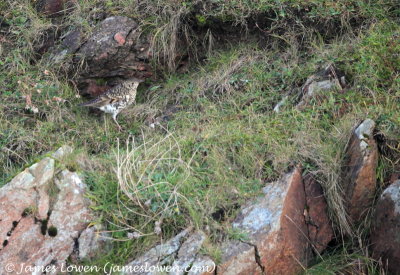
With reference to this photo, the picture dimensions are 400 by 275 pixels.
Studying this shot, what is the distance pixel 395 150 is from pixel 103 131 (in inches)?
134

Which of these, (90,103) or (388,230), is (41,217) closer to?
(90,103)

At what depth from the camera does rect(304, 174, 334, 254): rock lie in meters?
4.89

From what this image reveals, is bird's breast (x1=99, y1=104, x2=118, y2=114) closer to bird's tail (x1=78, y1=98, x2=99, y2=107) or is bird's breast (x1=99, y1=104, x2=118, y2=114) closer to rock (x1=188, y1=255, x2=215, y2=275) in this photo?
bird's tail (x1=78, y1=98, x2=99, y2=107)

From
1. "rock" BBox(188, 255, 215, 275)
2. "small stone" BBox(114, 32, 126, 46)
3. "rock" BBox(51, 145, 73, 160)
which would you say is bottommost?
"rock" BBox(188, 255, 215, 275)

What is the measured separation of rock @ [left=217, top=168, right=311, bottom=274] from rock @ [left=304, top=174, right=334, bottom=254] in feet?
0.20

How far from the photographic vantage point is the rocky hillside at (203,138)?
4.64 meters

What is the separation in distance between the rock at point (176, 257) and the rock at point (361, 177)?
1376 mm

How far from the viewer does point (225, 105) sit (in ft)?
21.7

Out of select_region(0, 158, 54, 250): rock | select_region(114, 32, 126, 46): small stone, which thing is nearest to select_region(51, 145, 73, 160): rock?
select_region(0, 158, 54, 250): rock

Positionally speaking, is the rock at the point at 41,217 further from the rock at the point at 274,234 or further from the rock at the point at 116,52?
the rock at the point at 116,52

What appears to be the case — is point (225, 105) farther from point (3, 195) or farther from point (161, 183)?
point (3, 195)

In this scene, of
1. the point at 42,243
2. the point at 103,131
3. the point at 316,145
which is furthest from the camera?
the point at 103,131

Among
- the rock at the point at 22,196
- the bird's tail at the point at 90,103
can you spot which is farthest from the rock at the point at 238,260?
the bird's tail at the point at 90,103

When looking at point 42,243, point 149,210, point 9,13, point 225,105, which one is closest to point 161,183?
point 149,210
